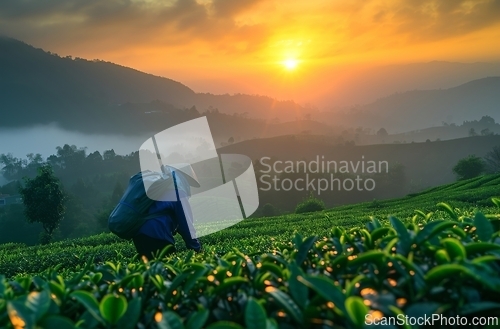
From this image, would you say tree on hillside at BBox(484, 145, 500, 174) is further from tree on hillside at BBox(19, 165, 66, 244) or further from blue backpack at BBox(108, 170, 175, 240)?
blue backpack at BBox(108, 170, 175, 240)

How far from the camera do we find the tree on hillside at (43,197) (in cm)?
2567

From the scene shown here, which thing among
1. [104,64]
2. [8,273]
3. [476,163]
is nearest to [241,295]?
[8,273]

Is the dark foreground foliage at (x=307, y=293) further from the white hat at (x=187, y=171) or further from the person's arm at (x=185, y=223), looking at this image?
the white hat at (x=187, y=171)

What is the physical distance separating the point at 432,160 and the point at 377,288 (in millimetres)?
68333

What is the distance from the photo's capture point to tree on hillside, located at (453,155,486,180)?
32.3 meters

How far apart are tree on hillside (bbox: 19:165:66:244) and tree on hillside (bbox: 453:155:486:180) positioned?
26207mm

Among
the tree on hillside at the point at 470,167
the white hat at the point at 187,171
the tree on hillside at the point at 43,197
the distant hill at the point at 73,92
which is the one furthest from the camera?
the distant hill at the point at 73,92

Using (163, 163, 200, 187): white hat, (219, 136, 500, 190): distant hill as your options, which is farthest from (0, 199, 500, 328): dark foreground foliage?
(219, 136, 500, 190): distant hill

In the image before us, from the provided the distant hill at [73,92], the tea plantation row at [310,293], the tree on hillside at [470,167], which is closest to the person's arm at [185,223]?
the tea plantation row at [310,293]

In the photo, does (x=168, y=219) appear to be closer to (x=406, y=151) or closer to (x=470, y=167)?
(x=470, y=167)

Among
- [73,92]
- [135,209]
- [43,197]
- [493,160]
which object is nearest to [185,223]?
[135,209]

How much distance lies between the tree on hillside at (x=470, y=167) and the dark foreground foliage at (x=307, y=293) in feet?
113

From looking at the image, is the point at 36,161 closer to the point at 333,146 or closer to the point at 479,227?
the point at 333,146

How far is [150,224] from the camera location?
4.59 metres
